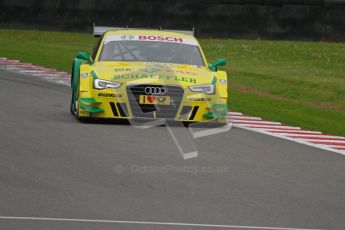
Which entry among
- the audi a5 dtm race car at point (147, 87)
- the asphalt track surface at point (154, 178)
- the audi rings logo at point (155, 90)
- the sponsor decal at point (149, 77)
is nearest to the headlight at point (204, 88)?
the audi a5 dtm race car at point (147, 87)

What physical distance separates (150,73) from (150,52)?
3.40 feet

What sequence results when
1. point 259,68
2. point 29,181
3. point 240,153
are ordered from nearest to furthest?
1. point 29,181
2. point 240,153
3. point 259,68

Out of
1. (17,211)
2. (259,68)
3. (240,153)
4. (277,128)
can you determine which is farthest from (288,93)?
(17,211)

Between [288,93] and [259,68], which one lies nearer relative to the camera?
[288,93]

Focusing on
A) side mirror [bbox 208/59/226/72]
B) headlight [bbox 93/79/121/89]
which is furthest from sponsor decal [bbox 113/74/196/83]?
side mirror [bbox 208/59/226/72]

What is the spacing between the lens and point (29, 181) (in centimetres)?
948

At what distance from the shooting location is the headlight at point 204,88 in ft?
46.0

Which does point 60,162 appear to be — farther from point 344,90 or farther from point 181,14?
point 181,14

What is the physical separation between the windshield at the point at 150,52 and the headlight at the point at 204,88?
95 centimetres

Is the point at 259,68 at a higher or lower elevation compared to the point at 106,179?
lower

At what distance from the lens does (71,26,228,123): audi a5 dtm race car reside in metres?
13.8

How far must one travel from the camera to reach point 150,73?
552 inches

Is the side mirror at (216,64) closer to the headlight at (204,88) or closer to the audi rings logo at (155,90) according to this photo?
the headlight at (204,88)

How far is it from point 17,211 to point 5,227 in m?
0.61
